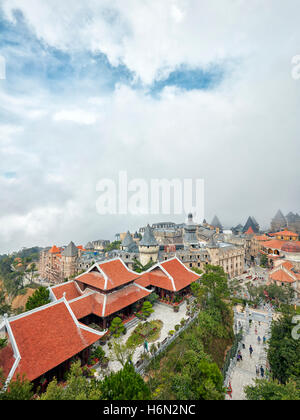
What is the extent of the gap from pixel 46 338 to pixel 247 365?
73.1ft

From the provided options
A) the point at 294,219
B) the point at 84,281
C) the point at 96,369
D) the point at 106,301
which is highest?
the point at 294,219

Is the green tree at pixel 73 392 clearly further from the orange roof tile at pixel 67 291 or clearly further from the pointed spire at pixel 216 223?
the pointed spire at pixel 216 223

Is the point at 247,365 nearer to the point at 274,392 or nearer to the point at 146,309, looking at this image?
the point at 274,392

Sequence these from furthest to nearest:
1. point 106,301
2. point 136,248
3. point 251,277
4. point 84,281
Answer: point 136,248 → point 251,277 → point 84,281 → point 106,301

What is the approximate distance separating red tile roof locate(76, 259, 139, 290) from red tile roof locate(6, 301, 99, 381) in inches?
215

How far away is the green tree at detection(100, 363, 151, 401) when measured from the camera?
10477mm

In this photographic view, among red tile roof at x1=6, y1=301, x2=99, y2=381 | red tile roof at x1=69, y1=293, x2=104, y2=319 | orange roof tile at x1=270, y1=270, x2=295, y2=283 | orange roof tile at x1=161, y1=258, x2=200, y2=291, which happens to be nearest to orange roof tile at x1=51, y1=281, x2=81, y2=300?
red tile roof at x1=69, y1=293, x2=104, y2=319

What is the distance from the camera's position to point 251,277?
53.1 m

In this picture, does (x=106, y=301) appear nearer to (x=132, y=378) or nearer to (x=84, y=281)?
(x=84, y=281)

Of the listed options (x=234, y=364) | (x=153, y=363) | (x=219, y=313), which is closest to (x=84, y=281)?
(x=153, y=363)

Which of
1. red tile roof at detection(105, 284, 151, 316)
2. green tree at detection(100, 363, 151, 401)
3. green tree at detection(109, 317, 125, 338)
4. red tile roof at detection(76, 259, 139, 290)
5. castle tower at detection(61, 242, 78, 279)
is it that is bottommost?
castle tower at detection(61, 242, 78, 279)

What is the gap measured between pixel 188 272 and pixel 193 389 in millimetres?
18212

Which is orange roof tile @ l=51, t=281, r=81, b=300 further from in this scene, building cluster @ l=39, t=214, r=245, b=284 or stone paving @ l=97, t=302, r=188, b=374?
building cluster @ l=39, t=214, r=245, b=284

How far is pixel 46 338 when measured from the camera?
605 inches
